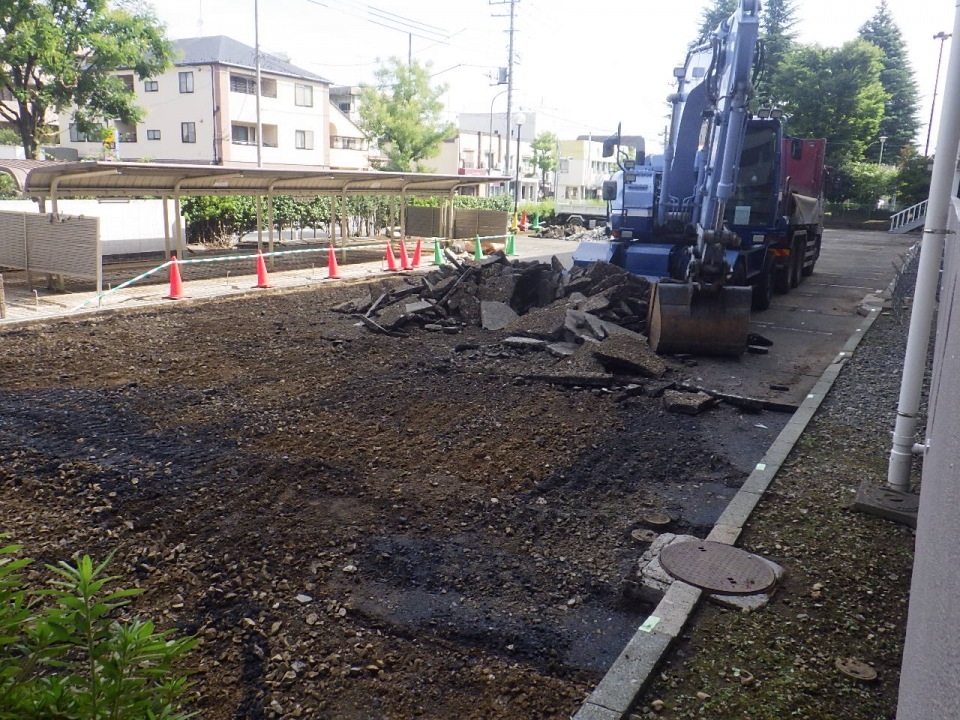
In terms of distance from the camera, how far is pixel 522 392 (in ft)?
30.1

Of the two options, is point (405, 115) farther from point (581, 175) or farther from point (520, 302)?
point (581, 175)

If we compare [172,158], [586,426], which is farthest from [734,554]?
[172,158]

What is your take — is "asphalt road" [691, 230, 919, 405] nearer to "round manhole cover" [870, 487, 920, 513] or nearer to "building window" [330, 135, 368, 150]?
"round manhole cover" [870, 487, 920, 513]

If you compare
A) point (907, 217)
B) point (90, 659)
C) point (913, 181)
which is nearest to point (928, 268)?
point (90, 659)

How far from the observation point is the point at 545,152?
272ft

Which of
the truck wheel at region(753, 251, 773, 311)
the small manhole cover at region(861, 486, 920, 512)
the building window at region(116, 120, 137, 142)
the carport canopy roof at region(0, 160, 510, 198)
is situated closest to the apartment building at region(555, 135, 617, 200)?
the building window at region(116, 120, 137, 142)

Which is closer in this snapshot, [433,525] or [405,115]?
[433,525]

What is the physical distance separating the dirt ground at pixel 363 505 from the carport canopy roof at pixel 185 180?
5506 millimetres

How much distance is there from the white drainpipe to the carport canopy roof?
13.9m

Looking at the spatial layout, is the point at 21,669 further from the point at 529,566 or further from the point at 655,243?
the point at 655,243

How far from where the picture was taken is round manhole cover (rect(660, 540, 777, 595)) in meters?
4.60

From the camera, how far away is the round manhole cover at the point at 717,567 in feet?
15.1

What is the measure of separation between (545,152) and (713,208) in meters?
74.7

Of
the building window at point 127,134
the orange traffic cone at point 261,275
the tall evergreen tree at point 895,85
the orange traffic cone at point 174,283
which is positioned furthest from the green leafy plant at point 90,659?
the tall evergreen tree at point 895,85
